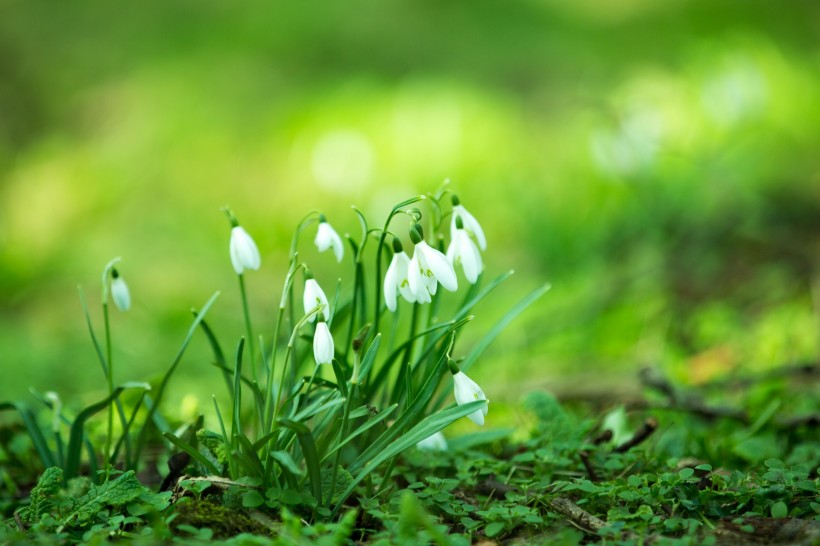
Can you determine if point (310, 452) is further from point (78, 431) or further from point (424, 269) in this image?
point (78, 431)

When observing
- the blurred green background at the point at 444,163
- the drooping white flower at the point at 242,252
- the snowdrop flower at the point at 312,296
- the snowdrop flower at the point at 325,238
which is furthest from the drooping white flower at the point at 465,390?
the blurred green background at the point at 444,163

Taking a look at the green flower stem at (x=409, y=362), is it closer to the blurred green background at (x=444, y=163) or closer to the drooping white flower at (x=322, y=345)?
the drooping white flower at (x=322, y=345)

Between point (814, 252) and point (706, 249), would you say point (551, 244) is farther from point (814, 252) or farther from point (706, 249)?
point (814, 252)

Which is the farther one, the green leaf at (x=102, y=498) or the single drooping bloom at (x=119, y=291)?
the single drooping bloom at (x=119, y=291)

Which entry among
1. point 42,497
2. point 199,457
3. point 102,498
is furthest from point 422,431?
point 42,497

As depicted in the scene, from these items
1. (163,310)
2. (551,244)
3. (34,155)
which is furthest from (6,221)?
(551,244)
